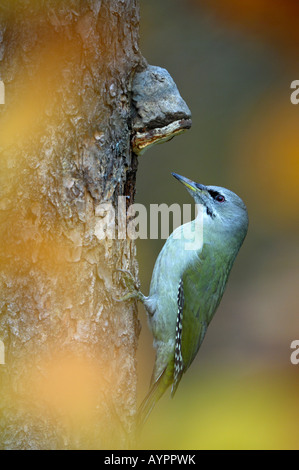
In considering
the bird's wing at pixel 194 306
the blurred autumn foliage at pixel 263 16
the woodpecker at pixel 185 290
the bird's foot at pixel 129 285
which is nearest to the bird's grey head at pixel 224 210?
the woodpecker at pixel 185 290

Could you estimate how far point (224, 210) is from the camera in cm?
315

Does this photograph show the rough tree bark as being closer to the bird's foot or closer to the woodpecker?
the bird's foot

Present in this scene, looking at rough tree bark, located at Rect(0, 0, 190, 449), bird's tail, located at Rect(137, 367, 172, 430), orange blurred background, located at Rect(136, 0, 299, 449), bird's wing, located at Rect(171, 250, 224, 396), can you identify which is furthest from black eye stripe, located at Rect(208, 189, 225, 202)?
orange blurred background, located at Rect(136, 0, 299, 449)

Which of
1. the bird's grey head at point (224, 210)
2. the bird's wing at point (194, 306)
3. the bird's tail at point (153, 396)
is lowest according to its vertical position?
the bird's tail at point (153, 396)

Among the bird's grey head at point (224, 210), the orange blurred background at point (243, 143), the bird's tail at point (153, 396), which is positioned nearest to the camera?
the bird's tail at point (153, 396)

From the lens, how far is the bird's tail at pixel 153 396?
9.32ft

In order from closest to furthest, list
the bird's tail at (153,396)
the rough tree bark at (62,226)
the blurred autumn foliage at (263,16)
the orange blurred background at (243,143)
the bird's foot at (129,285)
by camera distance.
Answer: the rough tree bark at (62,226) → the bird's foot at (129,285) → the bird's tail at (153,396) → the orange blurred background at (243,143) → the blurred autumn foliage at (263,16)

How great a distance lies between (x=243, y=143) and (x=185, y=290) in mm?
2755

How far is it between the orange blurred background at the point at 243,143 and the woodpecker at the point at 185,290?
1.94m

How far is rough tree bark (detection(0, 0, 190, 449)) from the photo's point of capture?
7.18 feet

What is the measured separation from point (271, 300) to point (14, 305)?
11.7ft

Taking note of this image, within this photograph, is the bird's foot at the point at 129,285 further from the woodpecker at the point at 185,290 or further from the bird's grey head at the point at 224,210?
the bird's grey head at the point at 224,210

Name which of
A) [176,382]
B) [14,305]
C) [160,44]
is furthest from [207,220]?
[160,44]

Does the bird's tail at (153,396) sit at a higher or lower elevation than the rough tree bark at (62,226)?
lower
